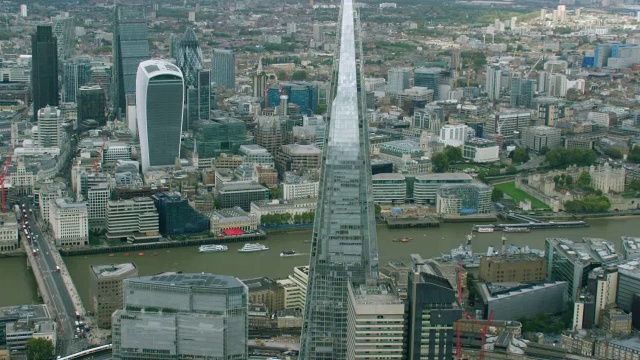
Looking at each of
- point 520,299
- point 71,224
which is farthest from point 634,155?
point 71,224

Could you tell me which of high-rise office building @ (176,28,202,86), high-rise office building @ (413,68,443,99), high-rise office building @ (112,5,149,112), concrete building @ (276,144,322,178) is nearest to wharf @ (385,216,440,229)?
concrete building @ (276,144,322,178)

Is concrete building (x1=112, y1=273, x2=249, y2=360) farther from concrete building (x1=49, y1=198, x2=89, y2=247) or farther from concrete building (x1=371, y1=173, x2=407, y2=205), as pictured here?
concrete building (x1=371, y1=173, x2=407, y2=205)

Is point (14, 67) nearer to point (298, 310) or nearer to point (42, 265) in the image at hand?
point (42, 265)

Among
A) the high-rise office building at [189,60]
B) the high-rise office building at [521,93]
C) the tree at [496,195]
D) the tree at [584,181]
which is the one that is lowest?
the tree at [496,195]

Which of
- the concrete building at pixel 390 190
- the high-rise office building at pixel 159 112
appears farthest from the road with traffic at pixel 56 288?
the concrete building at pixel 390 190

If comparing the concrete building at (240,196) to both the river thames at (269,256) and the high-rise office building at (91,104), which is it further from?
the high-rise office building at (91,104)

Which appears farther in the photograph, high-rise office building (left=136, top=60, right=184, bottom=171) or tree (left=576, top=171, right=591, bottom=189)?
tree (left=576, top=171, right=591, bottom=189)

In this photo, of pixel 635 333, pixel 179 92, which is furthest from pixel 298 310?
pixel 179 92
